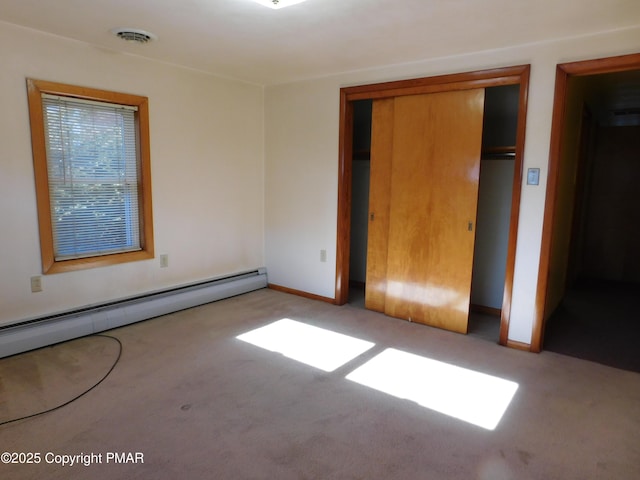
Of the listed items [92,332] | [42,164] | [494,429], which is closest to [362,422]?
[494,429]

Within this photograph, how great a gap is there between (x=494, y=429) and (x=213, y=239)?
123 inches

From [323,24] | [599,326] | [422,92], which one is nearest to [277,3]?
[323,24]

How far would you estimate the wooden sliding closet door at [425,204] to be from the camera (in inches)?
132

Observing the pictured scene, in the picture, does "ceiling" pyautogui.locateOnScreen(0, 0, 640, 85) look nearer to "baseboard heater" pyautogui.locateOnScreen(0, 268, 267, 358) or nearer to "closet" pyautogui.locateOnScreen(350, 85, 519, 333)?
"closet" pyautogui.locateOnScreen(350, 85, 519, 333)

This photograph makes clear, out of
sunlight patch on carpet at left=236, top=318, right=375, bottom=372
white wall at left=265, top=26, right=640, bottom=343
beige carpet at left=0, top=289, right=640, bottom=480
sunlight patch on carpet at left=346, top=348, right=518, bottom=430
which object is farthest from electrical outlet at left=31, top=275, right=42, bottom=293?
sunlight patch on carpet at left=346, top=348, right=518, bottom=430

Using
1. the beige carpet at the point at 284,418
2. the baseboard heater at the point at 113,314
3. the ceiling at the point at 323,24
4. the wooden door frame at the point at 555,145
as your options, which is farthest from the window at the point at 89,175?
the wooden door frame at the point at 555,145

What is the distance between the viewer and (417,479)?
1.79 metres

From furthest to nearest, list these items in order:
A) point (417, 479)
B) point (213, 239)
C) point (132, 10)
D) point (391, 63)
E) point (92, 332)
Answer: point (213, 239), point (391, 63), point (92, 332), point (132, 10), point (417, 479)

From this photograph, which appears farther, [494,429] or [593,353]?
[593,353]

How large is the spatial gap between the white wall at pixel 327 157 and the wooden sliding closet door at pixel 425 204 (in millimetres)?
341

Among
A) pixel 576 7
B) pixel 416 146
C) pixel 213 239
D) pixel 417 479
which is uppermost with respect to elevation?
pixel 576 7

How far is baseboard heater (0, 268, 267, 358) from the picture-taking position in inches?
115

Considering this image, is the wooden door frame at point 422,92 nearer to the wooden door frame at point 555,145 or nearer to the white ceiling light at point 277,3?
the wooden door frame at point 555,145

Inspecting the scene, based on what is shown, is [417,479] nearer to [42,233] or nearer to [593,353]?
[593,353]
